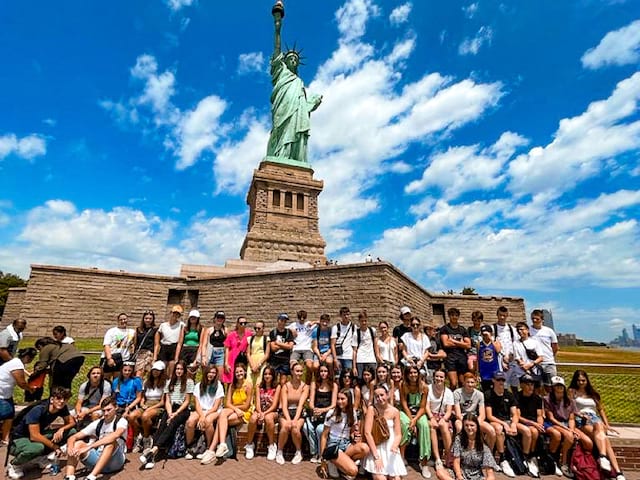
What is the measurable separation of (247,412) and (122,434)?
200 centimetres

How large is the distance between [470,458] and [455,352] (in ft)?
6.55

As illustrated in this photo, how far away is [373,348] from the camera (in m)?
7.11

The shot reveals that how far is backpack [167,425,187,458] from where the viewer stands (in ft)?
19.0

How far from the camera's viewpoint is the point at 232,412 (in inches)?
243

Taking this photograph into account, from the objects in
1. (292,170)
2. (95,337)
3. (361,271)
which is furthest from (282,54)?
(95,337)

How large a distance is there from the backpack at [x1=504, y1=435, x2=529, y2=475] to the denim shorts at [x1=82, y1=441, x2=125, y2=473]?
608cm

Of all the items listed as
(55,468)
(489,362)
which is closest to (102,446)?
(55,468)

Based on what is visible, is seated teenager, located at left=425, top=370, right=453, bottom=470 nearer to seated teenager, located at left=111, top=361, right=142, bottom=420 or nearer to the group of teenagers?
the group of teenagers

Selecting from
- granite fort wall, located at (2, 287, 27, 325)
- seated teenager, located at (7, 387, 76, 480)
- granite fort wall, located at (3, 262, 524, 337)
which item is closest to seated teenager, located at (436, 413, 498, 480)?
seated teenager, located at (7, 387, 76, 480)

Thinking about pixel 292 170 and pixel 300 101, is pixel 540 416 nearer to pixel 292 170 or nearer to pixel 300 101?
pixel 292 170

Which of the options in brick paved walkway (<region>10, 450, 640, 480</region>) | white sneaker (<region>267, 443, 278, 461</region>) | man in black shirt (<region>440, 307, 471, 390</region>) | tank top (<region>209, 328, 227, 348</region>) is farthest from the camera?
tank top (<region>209, 328, 227, 348</region>)

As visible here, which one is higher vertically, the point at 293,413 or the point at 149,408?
the point at 149,408

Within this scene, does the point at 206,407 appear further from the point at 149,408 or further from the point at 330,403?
the point at 330,403

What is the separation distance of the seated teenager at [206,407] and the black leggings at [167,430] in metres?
0.17
